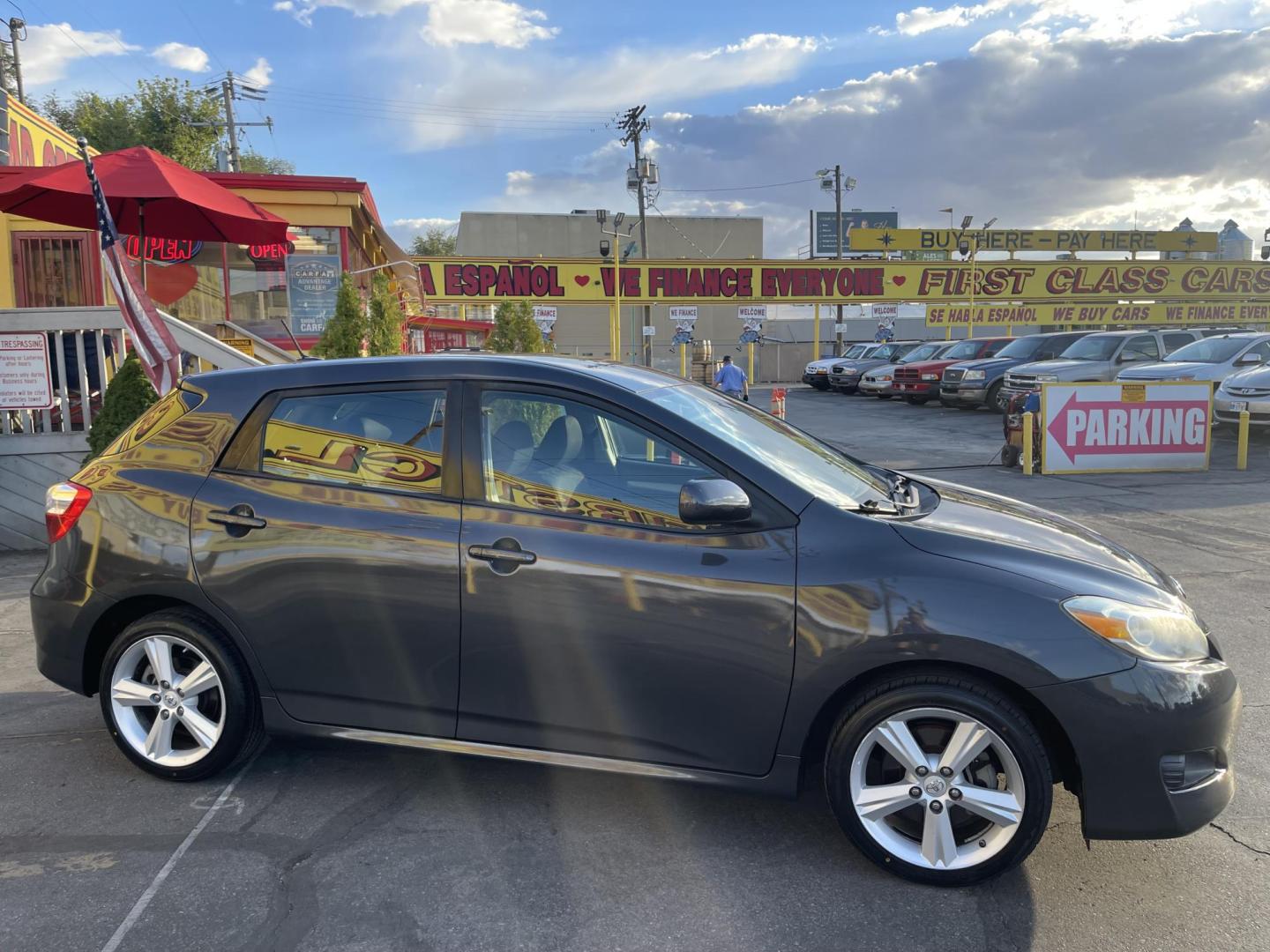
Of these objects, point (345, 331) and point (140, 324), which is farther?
point (345, 331)

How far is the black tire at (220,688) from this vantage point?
354cm

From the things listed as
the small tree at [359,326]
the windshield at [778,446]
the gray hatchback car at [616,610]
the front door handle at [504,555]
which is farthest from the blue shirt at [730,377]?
the front door handle at [504,555]

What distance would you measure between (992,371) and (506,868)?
20329 mm

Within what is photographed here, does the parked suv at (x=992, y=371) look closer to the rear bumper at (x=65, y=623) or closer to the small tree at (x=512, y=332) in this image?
the small tree at (x=512, y=332)

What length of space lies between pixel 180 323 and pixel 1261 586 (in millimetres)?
8905

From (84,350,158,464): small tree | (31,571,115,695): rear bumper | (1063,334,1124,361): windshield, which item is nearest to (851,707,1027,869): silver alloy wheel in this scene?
(31,571,115,695): rear bumper

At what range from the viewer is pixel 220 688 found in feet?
11.7

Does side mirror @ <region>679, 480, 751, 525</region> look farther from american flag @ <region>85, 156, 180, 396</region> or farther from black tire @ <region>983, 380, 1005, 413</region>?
black tire @ <region>983, 380, 1005, 413</region>

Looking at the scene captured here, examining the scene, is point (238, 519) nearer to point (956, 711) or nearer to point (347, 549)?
point (347, 549)

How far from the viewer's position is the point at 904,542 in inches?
117

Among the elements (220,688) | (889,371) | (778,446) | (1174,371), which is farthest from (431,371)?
(889,371)

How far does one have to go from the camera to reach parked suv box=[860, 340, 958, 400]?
85.0 feet

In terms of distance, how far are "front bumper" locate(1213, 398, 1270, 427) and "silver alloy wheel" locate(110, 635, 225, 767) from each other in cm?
1446

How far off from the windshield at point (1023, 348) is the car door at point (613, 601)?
801 inches
